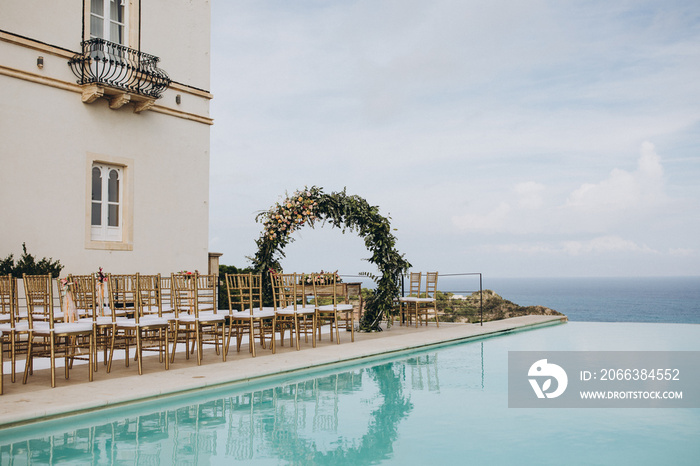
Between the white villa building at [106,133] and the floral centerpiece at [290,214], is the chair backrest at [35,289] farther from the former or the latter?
the floral centerpiece at [290,214]

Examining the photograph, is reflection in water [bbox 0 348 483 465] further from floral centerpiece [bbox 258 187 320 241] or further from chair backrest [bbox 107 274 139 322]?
floral centerpiece [bbox 258 187 320 241]

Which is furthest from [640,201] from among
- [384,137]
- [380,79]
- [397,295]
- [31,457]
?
[31,457]

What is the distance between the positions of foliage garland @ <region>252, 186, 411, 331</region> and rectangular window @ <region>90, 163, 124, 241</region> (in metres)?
2.49

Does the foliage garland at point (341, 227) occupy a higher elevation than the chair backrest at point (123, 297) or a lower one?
higher

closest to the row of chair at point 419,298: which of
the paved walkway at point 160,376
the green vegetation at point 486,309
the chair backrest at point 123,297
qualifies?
the paved walkway at point 160,376

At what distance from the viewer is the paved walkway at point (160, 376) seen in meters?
4.93

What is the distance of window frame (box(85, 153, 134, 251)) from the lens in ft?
34.2

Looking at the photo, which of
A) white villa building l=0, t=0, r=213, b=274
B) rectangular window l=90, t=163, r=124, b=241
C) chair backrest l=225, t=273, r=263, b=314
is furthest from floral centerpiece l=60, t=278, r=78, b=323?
rectangular window l=90, t=163, r=124, b=241

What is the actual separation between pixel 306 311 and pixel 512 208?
125 feet

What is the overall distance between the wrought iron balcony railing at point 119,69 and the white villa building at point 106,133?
24 mm

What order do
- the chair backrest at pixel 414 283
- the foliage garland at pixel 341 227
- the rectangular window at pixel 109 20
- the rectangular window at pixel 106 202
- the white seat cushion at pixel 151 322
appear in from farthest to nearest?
the chair backrest at pixel 414 283, the foliage garland at pixel 341 227, the rectangular window at pixel 109 20, the rectangular window at pixel 106 202, the white seat cushion at pixel 151 322

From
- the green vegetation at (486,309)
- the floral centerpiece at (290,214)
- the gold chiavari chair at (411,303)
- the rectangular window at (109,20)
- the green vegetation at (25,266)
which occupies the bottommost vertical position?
the green vegetation at (486,309)

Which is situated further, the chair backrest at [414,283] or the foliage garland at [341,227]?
the chair backrest at [414,283]

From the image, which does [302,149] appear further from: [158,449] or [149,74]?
[158,449]
